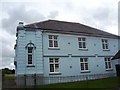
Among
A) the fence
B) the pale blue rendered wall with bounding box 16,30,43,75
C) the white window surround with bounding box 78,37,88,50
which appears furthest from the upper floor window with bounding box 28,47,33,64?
the white window surround with bounding box 78,37,88,50

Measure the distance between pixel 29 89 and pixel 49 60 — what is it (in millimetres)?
7244

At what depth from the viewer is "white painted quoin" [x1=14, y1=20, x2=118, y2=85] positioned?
71.0 ft

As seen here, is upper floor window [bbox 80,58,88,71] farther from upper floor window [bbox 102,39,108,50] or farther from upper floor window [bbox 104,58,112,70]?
upper floor window [bbox 102,39,108,50]

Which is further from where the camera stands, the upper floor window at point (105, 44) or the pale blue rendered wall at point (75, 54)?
the upper floor window at point (105, 44)

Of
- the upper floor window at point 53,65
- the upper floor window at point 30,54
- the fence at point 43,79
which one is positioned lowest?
the fence at point 43,79

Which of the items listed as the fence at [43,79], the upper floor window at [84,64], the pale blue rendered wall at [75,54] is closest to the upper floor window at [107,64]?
the pale blue rendered wall at [75,54]

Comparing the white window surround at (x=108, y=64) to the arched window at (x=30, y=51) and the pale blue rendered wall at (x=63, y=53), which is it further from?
the arched window at (x=30, y=51)

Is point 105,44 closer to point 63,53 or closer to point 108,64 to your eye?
point 108,64

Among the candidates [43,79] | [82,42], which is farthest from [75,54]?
[43,79]

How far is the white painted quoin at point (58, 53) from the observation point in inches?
852

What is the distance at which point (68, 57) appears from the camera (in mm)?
24328

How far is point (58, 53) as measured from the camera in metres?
23.7

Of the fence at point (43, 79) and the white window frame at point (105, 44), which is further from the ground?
the white window frame at point (105, 44)

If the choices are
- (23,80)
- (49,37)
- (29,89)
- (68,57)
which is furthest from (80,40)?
(29,89)
